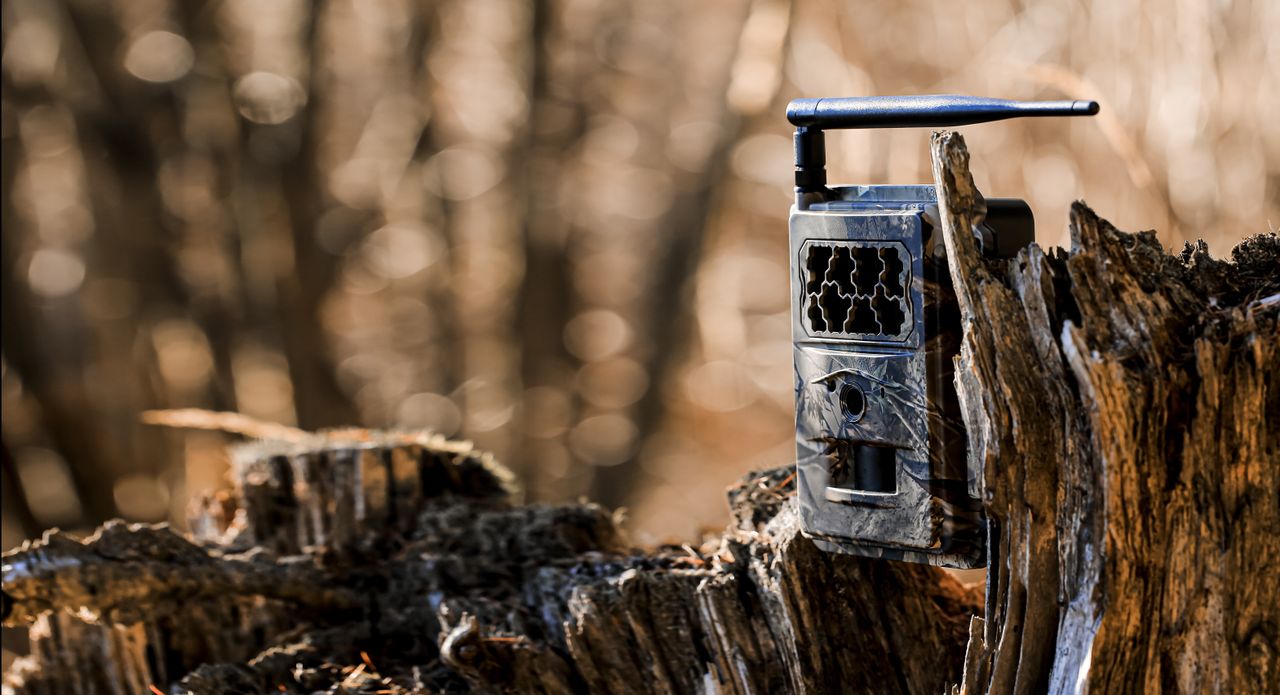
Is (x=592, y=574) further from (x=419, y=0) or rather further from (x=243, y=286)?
(x=419, y=0)

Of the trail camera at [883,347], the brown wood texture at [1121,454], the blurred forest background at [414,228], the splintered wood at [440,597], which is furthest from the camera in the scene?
the blurred forest background at [414,228]

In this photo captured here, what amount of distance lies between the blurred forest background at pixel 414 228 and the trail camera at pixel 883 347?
2972mm

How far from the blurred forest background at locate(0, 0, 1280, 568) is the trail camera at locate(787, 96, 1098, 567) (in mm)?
2972

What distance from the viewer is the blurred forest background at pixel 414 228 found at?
18.0ft

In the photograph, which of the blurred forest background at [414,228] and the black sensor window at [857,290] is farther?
the blurred forest background at [414,228]

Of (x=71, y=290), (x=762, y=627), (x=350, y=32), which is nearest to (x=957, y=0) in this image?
(x=762, y=627)

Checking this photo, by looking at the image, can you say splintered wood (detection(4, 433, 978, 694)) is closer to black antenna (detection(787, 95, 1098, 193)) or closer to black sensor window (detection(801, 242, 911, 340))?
black sensor window (detection(801, 242, 911, 340))

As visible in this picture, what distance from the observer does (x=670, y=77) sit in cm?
658

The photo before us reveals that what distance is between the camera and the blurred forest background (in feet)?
18.0

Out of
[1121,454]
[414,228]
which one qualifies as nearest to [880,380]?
[1121,454]

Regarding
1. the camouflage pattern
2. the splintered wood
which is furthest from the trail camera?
the splintered wood

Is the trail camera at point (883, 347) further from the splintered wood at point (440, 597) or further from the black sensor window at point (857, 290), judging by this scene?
the splintered wood at point (440, 597)

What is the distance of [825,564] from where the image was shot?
151 cm

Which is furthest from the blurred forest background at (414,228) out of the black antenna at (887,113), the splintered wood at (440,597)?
the black antenna at (887,113)
